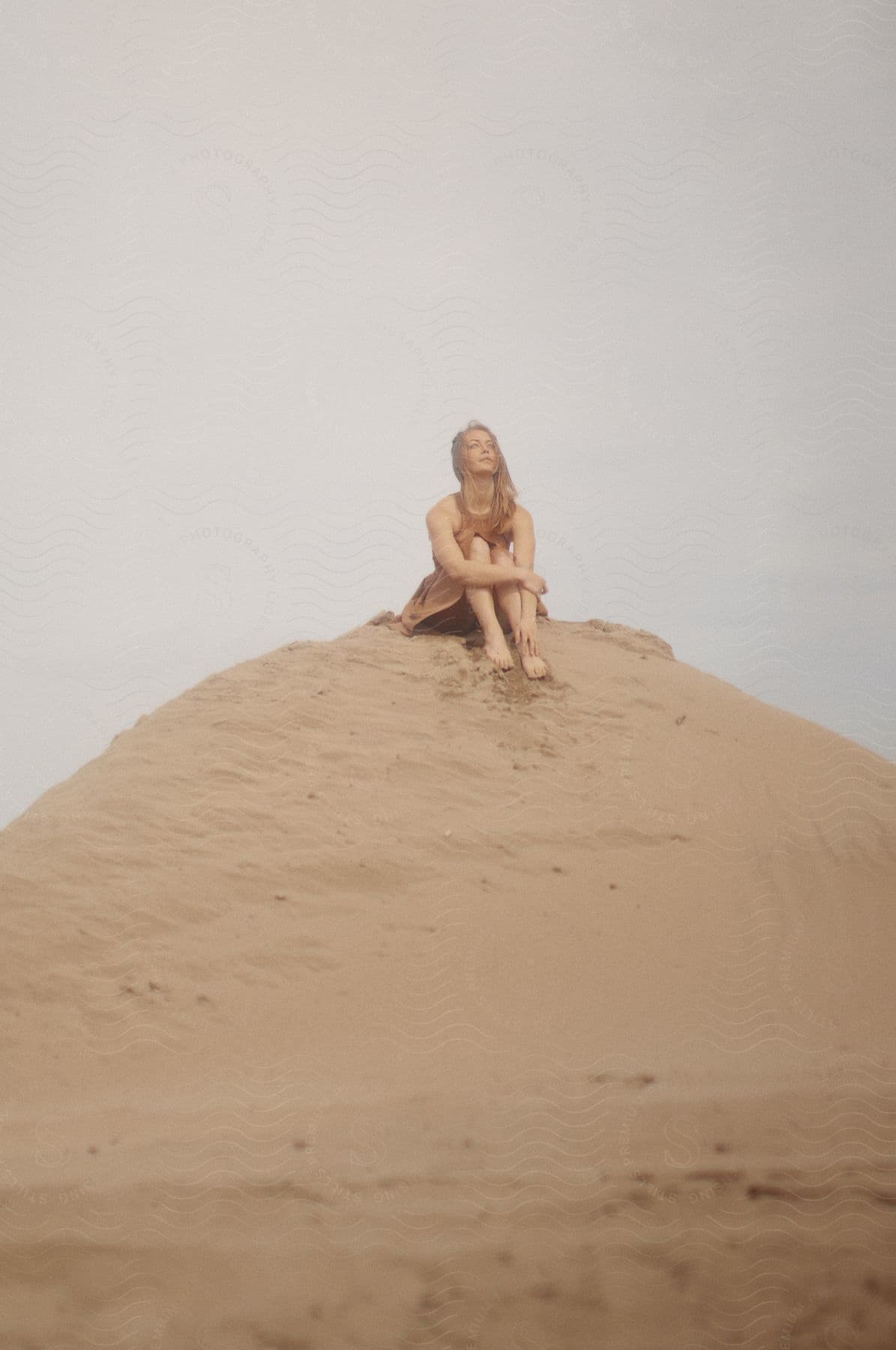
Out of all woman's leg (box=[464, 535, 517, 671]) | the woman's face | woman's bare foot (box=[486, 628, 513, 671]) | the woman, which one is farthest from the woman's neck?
woman's bare foot (box=[486, 628, 513, 671])

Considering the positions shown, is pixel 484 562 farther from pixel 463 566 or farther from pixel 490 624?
pixel 490 624

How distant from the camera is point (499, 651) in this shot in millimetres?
5238

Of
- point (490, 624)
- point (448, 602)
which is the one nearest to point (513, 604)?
point (490, 624)

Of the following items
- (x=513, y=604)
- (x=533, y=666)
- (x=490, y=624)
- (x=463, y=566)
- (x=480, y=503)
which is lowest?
(x=533, y=666)

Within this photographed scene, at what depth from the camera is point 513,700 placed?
16.6 feet

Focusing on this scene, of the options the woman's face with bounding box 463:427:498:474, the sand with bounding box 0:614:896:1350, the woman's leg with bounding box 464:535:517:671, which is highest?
the woman's face with bounding box 463:427:498:474

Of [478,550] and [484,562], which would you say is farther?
[478,550]

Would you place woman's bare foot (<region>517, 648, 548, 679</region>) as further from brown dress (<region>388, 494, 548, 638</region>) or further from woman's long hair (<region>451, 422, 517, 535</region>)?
woman's long hair (<region>451, 422, 517, 535</region>)

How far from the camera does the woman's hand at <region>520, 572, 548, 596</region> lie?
5.15 meters

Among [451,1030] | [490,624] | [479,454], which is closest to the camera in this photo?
[451,1030]

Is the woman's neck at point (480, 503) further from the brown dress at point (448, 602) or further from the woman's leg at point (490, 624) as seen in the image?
the woman's leg at point (490, 624)

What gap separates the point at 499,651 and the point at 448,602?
583 millimetres

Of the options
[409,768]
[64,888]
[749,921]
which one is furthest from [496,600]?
[64,888]

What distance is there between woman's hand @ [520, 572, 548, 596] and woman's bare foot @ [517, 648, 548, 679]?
1.10ft
